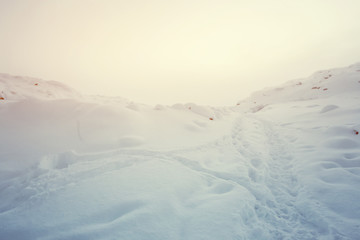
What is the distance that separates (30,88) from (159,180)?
385 inches

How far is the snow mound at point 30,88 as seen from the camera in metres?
7.23

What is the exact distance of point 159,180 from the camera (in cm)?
217

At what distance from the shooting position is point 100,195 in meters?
1.84

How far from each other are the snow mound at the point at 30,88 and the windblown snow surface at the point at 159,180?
4.65 m

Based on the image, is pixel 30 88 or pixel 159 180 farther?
pixel 30 88

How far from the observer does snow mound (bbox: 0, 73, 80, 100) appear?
723 centimetres

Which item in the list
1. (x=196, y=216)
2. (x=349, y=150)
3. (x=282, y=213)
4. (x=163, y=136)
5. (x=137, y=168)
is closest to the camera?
(x=196, y=216)

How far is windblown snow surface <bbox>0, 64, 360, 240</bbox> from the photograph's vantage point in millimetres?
1529

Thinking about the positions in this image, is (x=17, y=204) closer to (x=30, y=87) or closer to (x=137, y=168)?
(x=137, y=168)

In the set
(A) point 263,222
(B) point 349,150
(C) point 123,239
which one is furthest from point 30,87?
(B) point 349,150

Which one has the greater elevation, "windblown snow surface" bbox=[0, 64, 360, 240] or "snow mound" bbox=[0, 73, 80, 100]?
"snow mound" bbox=[0, 73, 80, 100]

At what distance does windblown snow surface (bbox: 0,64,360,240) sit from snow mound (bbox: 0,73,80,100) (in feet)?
15.3

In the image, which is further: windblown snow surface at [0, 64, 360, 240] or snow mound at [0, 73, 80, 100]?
snow mound at [0, 73, 80, 100]

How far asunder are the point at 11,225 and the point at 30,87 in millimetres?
9698
